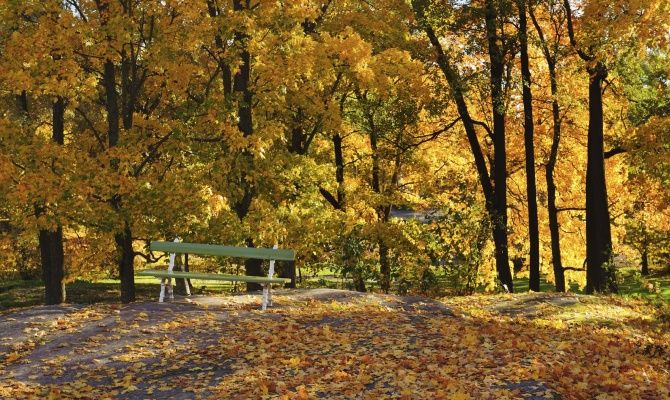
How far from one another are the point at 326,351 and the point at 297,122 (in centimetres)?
1233

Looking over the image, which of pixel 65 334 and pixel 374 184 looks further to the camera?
pixel 374 184

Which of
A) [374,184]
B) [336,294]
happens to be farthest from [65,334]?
[374,184]

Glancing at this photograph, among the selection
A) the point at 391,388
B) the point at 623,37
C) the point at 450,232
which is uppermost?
the point at 623,37

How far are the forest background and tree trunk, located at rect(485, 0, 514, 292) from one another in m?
0.06

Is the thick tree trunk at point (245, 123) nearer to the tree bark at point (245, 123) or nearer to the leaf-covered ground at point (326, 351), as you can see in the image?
the tree bark at point (245, 123)

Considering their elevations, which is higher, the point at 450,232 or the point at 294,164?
the point at 294,164

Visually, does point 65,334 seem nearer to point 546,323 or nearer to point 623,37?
point 546,323

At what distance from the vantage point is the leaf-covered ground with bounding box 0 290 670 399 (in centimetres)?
698

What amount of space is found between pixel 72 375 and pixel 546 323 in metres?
7.15

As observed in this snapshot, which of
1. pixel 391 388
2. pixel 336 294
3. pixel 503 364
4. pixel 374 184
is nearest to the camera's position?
pixel 391 388

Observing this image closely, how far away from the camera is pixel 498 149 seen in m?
18.6

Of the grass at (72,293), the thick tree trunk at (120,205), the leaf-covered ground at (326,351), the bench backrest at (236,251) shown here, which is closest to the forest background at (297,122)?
the thick tree trunk at (120,205)

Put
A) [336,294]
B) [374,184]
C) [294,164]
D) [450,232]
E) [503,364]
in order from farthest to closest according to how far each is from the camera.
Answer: [374,184], [294,164], [450,232], [336,294], [503,364]

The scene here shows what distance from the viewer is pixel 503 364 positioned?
760cm
